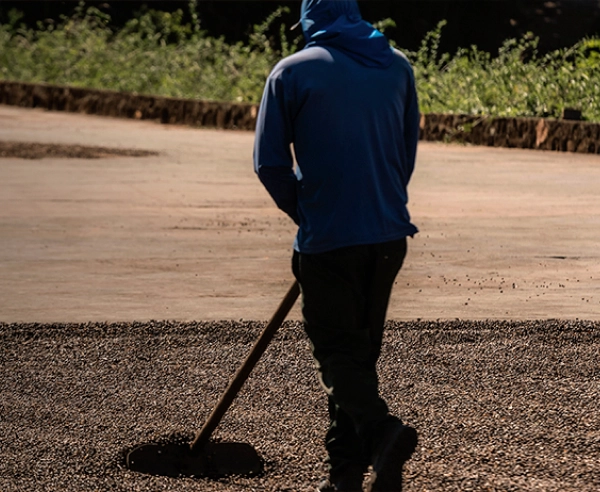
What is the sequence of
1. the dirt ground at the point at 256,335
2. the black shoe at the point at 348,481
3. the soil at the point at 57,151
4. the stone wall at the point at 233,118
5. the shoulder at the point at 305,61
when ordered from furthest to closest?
the stone wall at the point at 233,118, the soil at the point at 57,151, the dirt ground at the point at 256,335, the black shoe at the point at 348,481, the shoulder at the point at 305,61

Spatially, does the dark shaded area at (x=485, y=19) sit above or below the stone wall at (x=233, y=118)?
above

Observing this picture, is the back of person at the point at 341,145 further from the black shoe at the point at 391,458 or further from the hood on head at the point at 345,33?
the black shoe at the point at 391,458

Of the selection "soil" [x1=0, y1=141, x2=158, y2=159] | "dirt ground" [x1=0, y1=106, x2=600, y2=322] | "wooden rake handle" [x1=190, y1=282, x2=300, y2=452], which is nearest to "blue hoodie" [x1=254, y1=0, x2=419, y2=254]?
"wooden rake handle" [x1=190, y1=282, x2=300, y2=452]

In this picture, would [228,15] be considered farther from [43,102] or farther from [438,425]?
[438,425]

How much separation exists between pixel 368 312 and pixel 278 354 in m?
2.30

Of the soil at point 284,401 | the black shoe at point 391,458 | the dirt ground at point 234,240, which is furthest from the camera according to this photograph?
the dirt ground at point 234,240

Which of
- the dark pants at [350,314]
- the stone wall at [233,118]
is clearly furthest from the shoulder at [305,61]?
the stone wall at [233,118]

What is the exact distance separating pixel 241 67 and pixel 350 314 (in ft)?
73.9

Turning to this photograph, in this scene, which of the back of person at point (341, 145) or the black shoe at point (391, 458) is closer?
the black shoe at point (391, 458)

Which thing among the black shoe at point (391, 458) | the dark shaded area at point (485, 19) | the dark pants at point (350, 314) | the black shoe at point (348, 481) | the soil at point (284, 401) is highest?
the dark pants at point (350, 314)

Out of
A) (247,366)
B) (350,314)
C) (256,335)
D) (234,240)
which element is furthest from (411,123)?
(234,240)

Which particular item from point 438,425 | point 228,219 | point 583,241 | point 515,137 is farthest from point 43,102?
point 438,425

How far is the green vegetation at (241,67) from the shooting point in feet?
63.8

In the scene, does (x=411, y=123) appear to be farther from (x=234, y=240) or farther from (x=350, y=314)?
(x=234, y=240)
